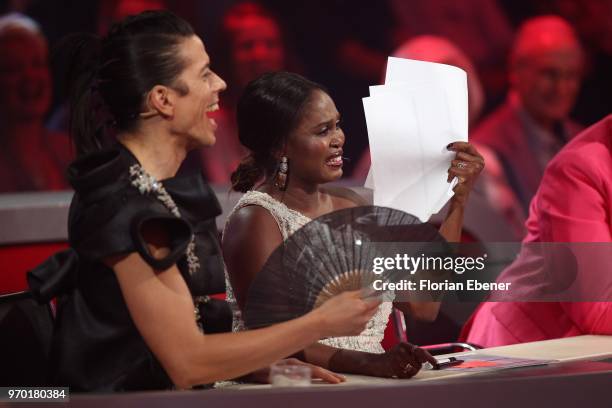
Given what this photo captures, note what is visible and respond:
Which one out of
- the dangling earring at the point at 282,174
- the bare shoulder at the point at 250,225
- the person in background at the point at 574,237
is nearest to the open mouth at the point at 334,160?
the dangling earring at the point at 282,174

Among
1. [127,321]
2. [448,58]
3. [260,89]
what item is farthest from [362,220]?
[448,58]

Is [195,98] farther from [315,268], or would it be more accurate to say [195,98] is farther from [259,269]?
[259,269]

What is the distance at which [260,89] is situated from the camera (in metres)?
2.45

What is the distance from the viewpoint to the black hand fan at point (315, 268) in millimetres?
1688

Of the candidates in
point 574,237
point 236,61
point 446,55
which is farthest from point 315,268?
point 446,55

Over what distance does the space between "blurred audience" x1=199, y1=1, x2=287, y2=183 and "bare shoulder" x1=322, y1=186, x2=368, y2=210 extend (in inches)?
124

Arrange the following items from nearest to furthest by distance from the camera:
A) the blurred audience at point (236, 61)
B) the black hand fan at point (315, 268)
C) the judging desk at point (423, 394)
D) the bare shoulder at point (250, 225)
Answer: the judging desk at point (423, 394) → the black hand fan at point (315, 268) → the bare shoulder at point (250, 225) → the blurred audience at point (236, 61)

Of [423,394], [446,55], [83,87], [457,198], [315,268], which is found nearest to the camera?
[423,394]

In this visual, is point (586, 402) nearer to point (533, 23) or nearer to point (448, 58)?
point (448, 58)

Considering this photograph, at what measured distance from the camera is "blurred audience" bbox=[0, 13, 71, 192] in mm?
5453

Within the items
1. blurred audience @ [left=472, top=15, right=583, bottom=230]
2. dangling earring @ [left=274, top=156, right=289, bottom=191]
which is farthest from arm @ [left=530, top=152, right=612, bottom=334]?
blurred audience @ [left=472, top=15, right=583, bottom=230]

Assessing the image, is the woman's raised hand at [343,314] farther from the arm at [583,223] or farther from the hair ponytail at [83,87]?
the arm at [583,223]

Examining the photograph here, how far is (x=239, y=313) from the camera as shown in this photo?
7.54 feet

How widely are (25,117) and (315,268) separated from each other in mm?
4154
